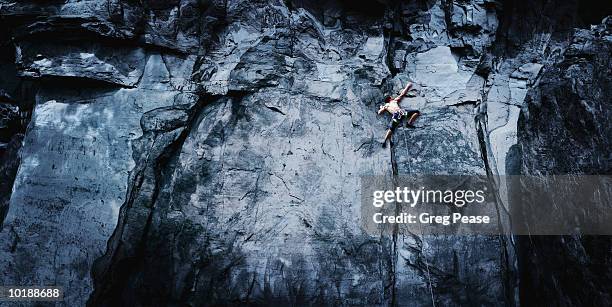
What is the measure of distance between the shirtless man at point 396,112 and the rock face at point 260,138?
0.33 feet

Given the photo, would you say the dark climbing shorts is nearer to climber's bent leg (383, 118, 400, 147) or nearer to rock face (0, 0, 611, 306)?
climber's bent leg (383, 118, 400, 147)

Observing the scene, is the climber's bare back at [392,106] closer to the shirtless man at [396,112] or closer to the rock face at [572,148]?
the shirtless man at [396,112]

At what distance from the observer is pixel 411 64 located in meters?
4.98

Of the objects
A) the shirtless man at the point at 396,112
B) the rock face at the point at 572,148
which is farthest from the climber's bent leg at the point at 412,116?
the rock face at the point at 572,148

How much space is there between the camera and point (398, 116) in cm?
465

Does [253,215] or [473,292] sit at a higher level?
[253,215]

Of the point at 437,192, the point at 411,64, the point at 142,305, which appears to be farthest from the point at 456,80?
the point at 142,305

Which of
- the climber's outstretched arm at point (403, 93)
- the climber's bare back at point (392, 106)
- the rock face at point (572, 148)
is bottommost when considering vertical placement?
the rock face at point (572, 148)

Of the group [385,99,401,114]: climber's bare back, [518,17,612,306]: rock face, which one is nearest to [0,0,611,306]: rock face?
[518,17,612,306]: rock face

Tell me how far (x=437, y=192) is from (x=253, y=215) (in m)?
1.89

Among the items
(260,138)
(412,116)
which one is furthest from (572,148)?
(260,138)

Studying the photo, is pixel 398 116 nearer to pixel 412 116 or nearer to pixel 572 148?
pixel 412 116

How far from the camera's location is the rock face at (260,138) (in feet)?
13.6

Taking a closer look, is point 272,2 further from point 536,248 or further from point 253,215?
point 536,248
